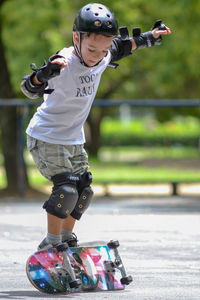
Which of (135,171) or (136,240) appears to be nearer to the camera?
(136,240)

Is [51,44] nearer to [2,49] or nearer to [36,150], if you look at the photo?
[2,49]

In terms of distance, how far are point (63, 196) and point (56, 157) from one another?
0.27m

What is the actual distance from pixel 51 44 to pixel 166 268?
567 inches

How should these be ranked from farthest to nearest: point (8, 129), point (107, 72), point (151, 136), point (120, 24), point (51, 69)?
point (151, 136)
point (107, 72)
point (120, 24)
point (8, 129)
point (51, 69)

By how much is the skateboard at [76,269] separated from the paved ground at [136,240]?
2.4 inches

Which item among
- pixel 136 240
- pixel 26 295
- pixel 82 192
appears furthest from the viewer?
pixel 136 240

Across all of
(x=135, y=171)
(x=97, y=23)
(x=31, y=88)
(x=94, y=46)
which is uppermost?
(x=97, y=23)

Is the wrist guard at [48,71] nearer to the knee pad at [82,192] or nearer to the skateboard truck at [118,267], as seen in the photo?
the knee pad at [82,192]

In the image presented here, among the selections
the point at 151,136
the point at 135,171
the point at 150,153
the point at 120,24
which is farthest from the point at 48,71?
the point at 151,136

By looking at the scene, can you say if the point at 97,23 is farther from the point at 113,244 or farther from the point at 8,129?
the point at 8,129

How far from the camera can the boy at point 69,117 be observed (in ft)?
17.4

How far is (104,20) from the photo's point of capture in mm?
5273

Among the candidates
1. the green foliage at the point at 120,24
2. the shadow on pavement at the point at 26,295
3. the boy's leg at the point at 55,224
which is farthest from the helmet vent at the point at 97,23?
the green foliage at the point at 120,24

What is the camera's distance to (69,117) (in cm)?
545
